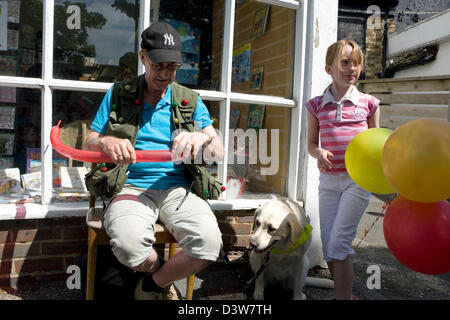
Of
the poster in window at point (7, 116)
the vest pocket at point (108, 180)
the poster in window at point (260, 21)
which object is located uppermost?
the poster in window at point (260, 21)

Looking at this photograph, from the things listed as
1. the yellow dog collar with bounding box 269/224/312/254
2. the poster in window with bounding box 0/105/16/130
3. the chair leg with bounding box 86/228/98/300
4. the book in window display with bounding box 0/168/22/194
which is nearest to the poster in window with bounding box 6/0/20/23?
the poster in window with bounding box 0/105/16/130

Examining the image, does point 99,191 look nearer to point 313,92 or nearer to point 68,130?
point 68,130

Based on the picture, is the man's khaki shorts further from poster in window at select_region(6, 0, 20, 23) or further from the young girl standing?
poster in window at select_region(6, 0, 20, 23)

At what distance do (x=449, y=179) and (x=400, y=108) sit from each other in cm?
563

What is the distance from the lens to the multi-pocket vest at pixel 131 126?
6.70 ft

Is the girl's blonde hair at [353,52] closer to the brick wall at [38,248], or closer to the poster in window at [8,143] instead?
the brick wall at [38,248]

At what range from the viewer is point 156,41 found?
79.1 inches

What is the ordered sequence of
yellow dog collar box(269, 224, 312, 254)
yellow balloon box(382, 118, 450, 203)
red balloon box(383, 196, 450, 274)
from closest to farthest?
1. yellow balloon box(382, 118, 450, 203)
2. red balloon box(383, 196, 450, 274)
3. yellow dog collar box(269, 224, 312, 254)

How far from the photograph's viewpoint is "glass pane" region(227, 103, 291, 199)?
309 cm

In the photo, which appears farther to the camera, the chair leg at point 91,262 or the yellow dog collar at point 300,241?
the yellow dog collar at point 300,241

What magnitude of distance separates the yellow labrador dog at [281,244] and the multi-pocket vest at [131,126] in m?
0.34

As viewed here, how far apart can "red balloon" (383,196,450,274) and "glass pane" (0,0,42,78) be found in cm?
229

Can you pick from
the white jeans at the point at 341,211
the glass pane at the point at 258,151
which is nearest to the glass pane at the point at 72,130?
the glass pane at the point at 258,151

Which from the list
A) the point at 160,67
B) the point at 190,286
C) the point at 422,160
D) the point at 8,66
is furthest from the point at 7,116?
the point at 422,160
